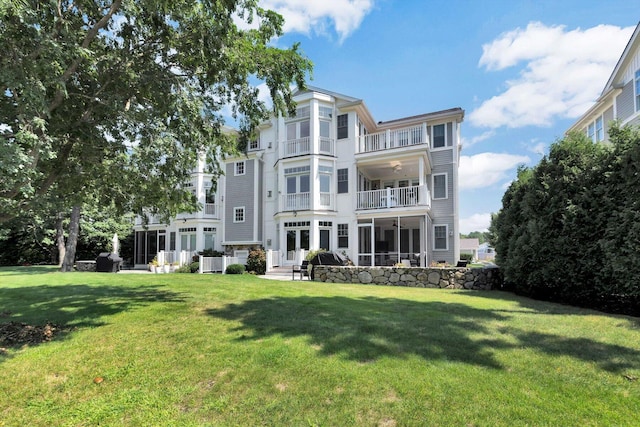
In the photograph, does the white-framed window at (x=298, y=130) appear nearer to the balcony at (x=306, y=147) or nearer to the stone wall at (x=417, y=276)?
the balcony at (x=306, y=147)

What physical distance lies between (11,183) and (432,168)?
1866cm

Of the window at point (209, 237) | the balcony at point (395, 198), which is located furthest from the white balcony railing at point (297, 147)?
the window at point (209, 237)

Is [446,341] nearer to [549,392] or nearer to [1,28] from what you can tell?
[549,392]

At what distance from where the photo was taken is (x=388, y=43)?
11.5m

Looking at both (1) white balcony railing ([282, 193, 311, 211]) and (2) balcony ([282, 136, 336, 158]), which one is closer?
(1) white balcony railing ([282, 193, 311, 211])

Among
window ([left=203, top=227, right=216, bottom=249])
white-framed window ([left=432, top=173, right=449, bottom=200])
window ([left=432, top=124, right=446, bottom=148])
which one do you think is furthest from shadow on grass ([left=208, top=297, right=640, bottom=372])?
window ([left=203, top=227, right=216, bottom=249])

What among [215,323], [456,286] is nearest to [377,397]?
[215,323]

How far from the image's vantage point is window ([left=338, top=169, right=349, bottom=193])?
19172mm

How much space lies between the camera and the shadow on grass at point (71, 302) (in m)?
6.21

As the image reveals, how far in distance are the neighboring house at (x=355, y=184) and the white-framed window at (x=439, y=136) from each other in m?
0.05

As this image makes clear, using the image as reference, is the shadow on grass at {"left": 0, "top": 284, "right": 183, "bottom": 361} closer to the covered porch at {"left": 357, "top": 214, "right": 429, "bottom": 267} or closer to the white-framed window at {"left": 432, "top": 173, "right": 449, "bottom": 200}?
the covered porch at {"left": 357, "top": 214, "right": 429, "bottom": 267}

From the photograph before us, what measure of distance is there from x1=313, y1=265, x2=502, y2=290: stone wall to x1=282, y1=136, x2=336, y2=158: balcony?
785 centimetres

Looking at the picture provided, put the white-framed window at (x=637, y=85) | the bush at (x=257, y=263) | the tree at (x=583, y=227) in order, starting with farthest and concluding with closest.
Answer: the bush at (x=257, y=263)
the white-framed window at (x=637, y=85)
the tree at (x=583, y=227)

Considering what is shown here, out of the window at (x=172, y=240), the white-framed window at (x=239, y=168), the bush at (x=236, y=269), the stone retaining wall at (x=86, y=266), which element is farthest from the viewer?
the window at (x=172, y=240)
